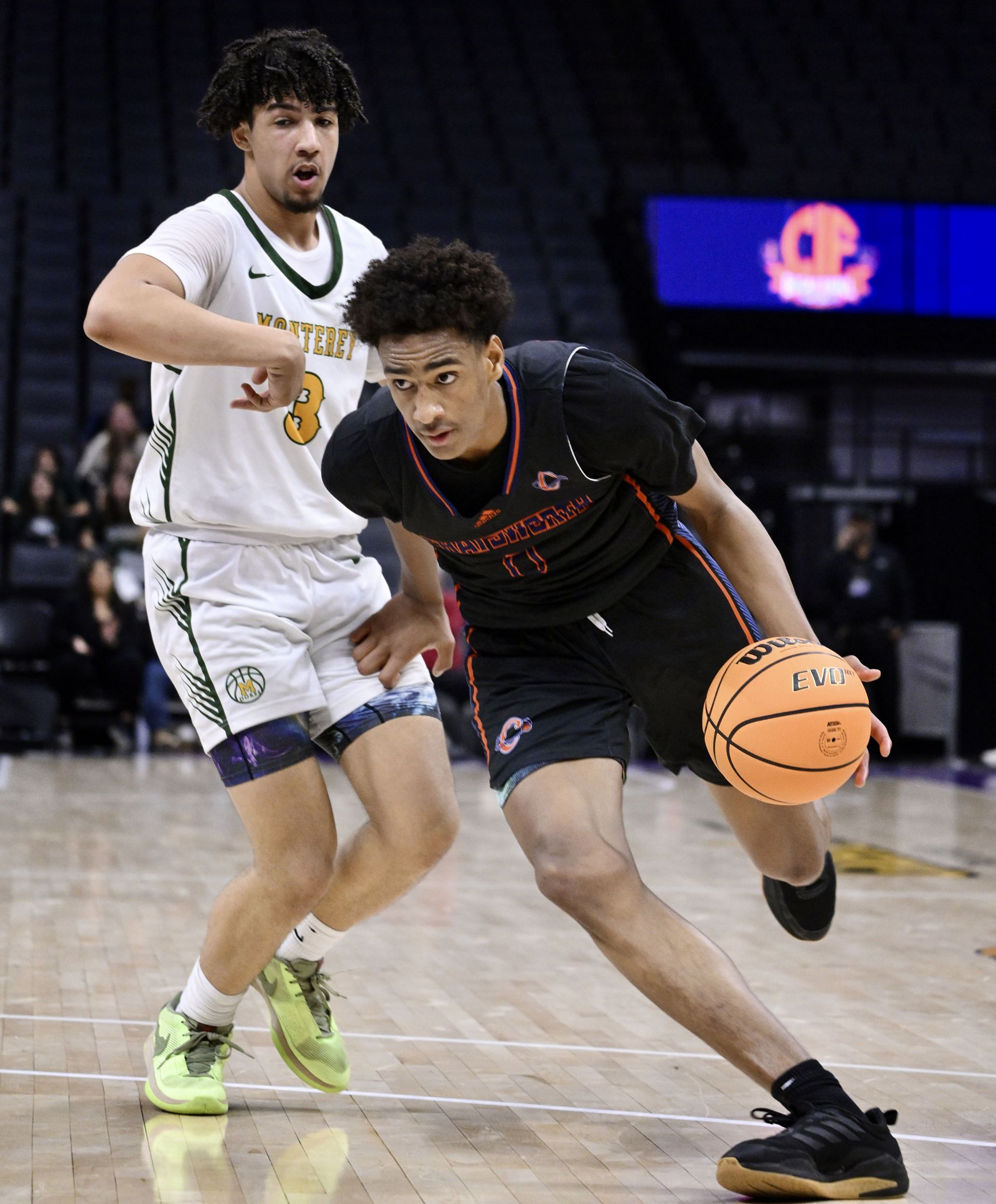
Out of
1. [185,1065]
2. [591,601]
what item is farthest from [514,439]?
[185,1065]

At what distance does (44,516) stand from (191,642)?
853 centimetres

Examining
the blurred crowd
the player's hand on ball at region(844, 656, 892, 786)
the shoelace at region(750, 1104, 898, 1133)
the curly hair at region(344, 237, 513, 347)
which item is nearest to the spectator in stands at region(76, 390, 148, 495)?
the blurred crowd

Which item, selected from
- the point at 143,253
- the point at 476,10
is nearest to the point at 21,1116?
the point at 143,253

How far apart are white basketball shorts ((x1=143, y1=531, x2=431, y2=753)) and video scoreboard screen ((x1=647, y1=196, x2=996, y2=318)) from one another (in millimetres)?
11129

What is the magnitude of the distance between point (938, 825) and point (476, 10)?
13.6m

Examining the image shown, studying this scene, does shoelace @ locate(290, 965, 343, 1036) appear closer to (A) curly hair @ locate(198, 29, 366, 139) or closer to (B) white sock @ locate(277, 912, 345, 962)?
(B) white sock @ locate(277, 912, 345, 962)

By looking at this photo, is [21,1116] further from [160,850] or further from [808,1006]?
[160,850]

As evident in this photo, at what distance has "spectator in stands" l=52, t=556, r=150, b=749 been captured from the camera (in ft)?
33.6

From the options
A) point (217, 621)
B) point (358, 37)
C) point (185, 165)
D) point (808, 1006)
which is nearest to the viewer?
point (217, 621)

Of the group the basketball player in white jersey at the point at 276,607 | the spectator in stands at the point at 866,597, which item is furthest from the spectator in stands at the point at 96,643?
the basketball player in white jersey at the point at 276,607

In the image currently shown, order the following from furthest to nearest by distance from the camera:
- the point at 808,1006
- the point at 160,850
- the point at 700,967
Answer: the point at 160,850
the point at 808,1006
the point at 700,967

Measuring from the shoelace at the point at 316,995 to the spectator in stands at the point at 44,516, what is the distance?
8.25 m

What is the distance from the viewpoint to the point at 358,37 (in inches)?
691

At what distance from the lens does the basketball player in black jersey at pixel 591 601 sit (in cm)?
255
